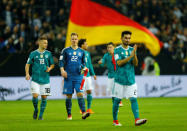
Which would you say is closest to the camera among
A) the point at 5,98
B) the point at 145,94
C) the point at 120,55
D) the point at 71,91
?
the point at 120,55

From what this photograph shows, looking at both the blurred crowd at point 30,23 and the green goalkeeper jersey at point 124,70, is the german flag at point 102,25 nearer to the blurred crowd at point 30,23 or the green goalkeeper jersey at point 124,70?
the blurred crowd at point 30,23

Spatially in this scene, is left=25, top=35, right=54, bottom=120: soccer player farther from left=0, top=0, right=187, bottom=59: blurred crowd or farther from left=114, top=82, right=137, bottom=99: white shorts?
left=0, top=0, right=187, bottom=59: blurred crowd

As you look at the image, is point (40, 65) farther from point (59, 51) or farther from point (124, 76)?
point (59, 51)

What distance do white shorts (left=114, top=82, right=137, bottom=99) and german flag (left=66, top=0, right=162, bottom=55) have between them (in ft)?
38.4

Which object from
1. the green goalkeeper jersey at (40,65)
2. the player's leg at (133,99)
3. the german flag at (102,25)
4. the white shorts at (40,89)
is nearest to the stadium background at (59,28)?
the german flag at (102,25)

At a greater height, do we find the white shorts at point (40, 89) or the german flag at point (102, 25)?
the german flag at point (102, 25)

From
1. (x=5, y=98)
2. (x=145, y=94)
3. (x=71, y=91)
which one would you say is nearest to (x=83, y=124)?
(x=71, y=91)

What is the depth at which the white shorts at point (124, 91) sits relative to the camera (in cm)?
A: 1125

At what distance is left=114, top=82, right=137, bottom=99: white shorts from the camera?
36.9 feet

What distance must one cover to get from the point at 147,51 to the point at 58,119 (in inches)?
523

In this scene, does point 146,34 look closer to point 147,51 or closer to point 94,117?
point 147,51

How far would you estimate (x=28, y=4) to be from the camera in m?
25.3

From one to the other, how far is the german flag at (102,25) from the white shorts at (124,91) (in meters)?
11.7

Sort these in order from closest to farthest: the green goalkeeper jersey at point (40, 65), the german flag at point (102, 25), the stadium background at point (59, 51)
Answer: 1. the green goalkeeper jersey at point (40, 65)
2. the stadium background at point (59, 51)
3. the german flag at point (102, 25)
